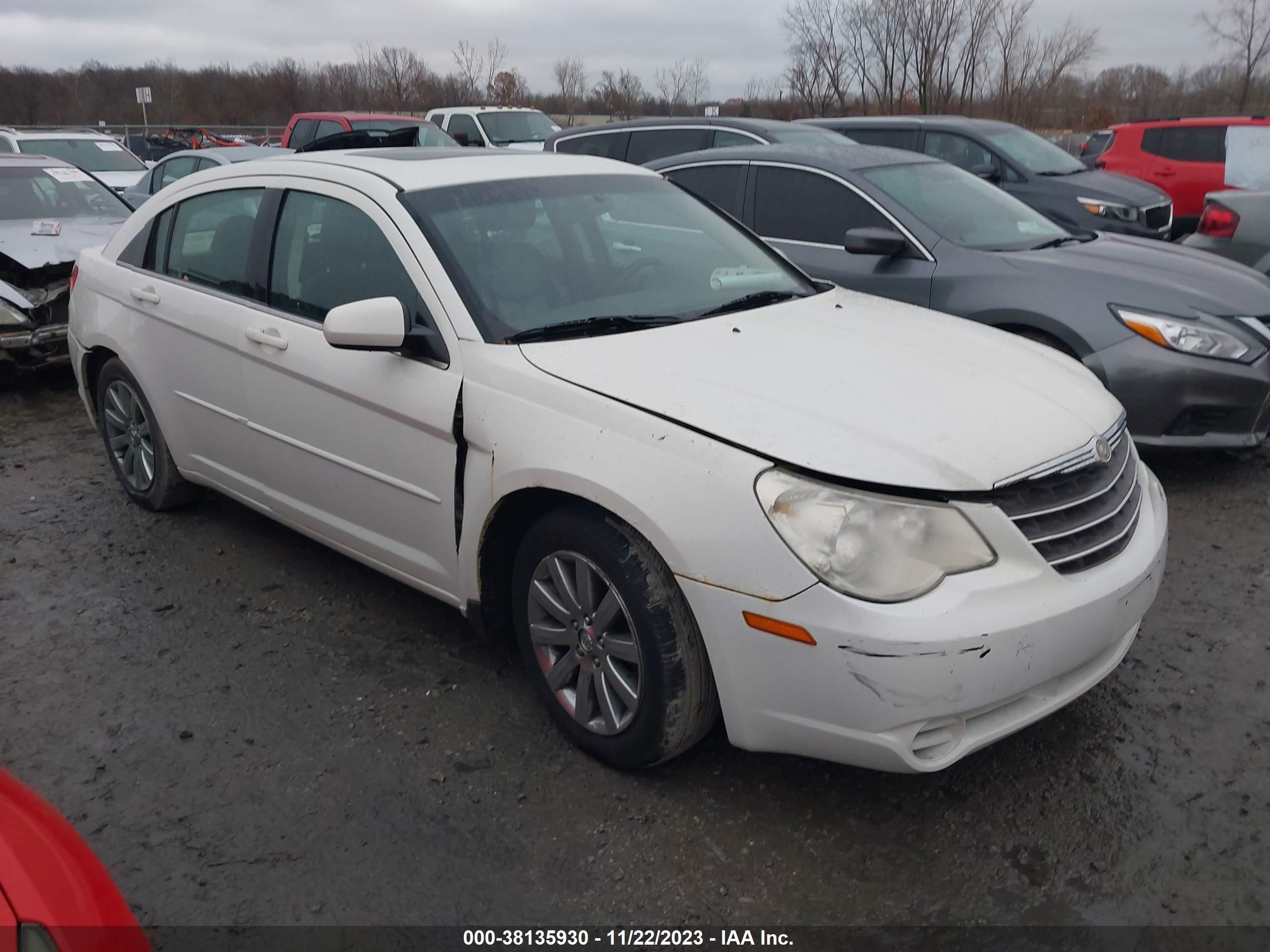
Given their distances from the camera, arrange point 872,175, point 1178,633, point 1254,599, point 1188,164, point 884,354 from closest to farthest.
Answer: point 884,354
point 1178,633
point 1254,599
point 872,175
point 1188,164

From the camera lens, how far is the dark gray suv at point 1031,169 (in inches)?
387

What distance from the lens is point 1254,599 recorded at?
4.00 m

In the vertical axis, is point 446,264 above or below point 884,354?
above

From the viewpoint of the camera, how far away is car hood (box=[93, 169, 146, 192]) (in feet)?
43.4

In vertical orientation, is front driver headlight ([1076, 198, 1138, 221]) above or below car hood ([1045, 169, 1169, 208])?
below

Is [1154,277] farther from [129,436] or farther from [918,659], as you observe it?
[129,436]

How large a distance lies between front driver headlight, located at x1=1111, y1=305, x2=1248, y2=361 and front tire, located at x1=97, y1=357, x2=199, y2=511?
4510mm

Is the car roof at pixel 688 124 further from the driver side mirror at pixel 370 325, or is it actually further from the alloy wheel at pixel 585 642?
the alloy wheel at pixel 585 642

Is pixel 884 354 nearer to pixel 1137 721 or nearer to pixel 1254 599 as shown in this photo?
pixel 1137 721

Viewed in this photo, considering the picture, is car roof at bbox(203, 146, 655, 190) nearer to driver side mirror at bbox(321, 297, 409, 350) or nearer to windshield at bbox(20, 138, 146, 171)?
driver side mirror at bbox(321, 297, 409, 350)

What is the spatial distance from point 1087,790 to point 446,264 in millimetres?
2435

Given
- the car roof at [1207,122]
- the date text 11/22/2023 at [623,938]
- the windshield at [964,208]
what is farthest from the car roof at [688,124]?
the date text 11/22/2023 at [623,938]

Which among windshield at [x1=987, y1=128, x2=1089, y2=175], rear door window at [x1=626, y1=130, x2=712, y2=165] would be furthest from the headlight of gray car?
windshield at [x1=987, y1=128, x2=1089, y2=175]

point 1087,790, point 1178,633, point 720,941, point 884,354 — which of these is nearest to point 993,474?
point 884,354
